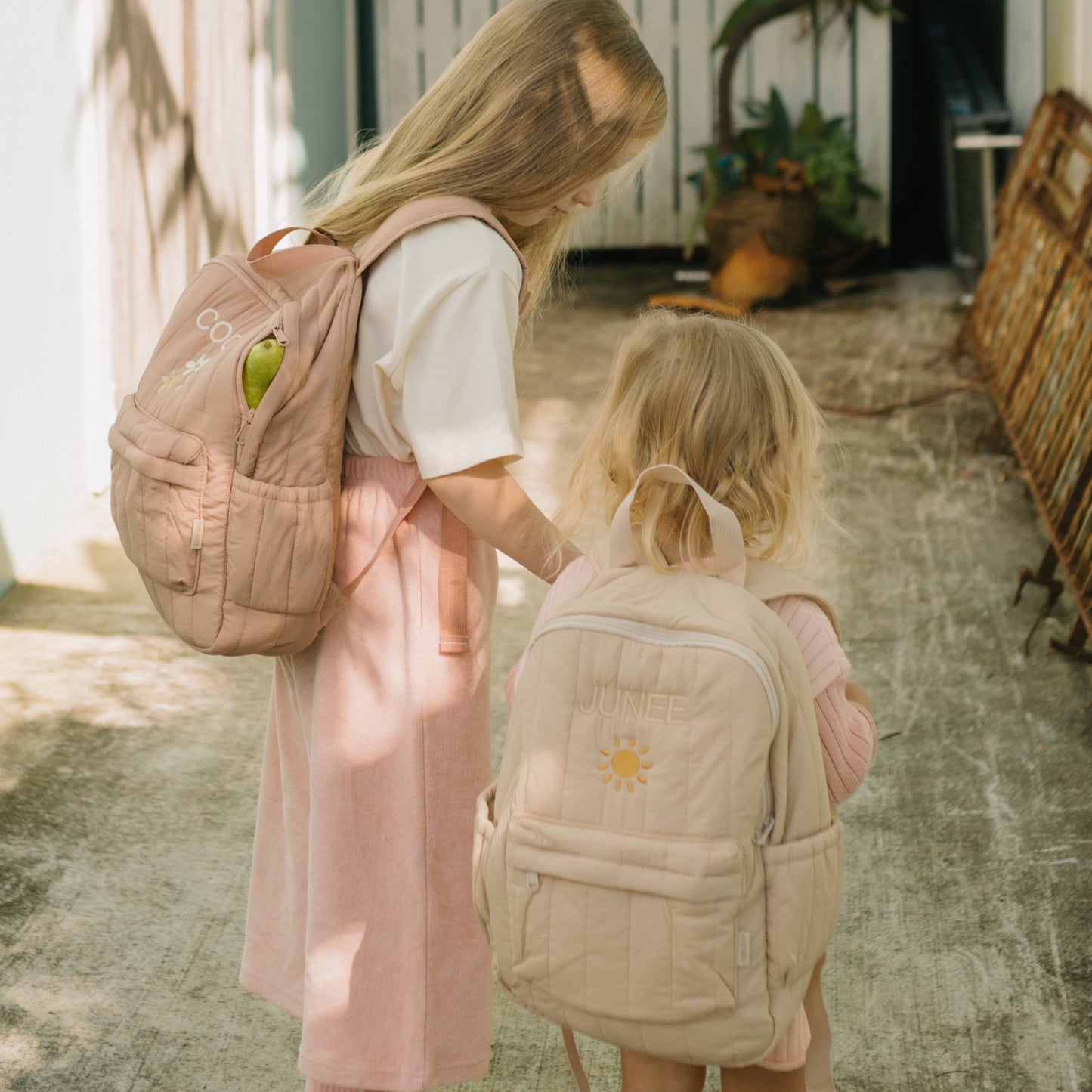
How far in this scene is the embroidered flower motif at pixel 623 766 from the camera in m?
1.53

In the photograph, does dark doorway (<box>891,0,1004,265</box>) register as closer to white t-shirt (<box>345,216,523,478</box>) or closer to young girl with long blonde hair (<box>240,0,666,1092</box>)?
young girl with long blonde hair (<box>240,0,666,1092</box>)

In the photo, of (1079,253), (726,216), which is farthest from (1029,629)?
Result: (726,216)

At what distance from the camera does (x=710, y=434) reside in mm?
1702

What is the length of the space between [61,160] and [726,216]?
4.54 metres

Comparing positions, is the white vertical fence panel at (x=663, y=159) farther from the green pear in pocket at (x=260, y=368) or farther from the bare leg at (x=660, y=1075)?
the bare leg at (x=660, y=1075)

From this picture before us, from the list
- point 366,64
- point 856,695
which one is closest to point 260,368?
point 856,695

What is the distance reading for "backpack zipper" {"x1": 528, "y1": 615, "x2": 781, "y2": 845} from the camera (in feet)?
4.90

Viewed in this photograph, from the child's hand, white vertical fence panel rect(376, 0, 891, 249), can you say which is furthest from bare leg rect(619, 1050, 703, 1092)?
white vertical fence panel rect(376, 0, 891, 249)

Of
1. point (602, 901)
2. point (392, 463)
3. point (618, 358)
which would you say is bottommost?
point (602, 901)

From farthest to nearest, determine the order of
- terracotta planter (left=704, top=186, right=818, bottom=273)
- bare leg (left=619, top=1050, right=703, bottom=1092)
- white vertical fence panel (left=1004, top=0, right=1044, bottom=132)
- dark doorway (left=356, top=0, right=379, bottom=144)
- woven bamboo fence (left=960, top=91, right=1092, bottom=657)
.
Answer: dark doorway (left=356, top=0, right=379, bottom=144)
terracotta planter (left=704, top=186, right=818, bottom=273)
white vertical fence panel (left=1004, top=0, right=1044, bottom=132)
woven bamboo fence (left=960, top=91, right=1092, bottom=657)
bare leg (left=619, top=1050, right=703, bottom=1092)

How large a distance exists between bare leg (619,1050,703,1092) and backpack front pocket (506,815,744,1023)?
0.78ft

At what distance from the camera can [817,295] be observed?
340 inches

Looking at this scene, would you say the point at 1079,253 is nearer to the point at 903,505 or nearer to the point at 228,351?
the point at 903,505

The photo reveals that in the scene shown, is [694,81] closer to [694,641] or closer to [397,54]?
[397,54]
